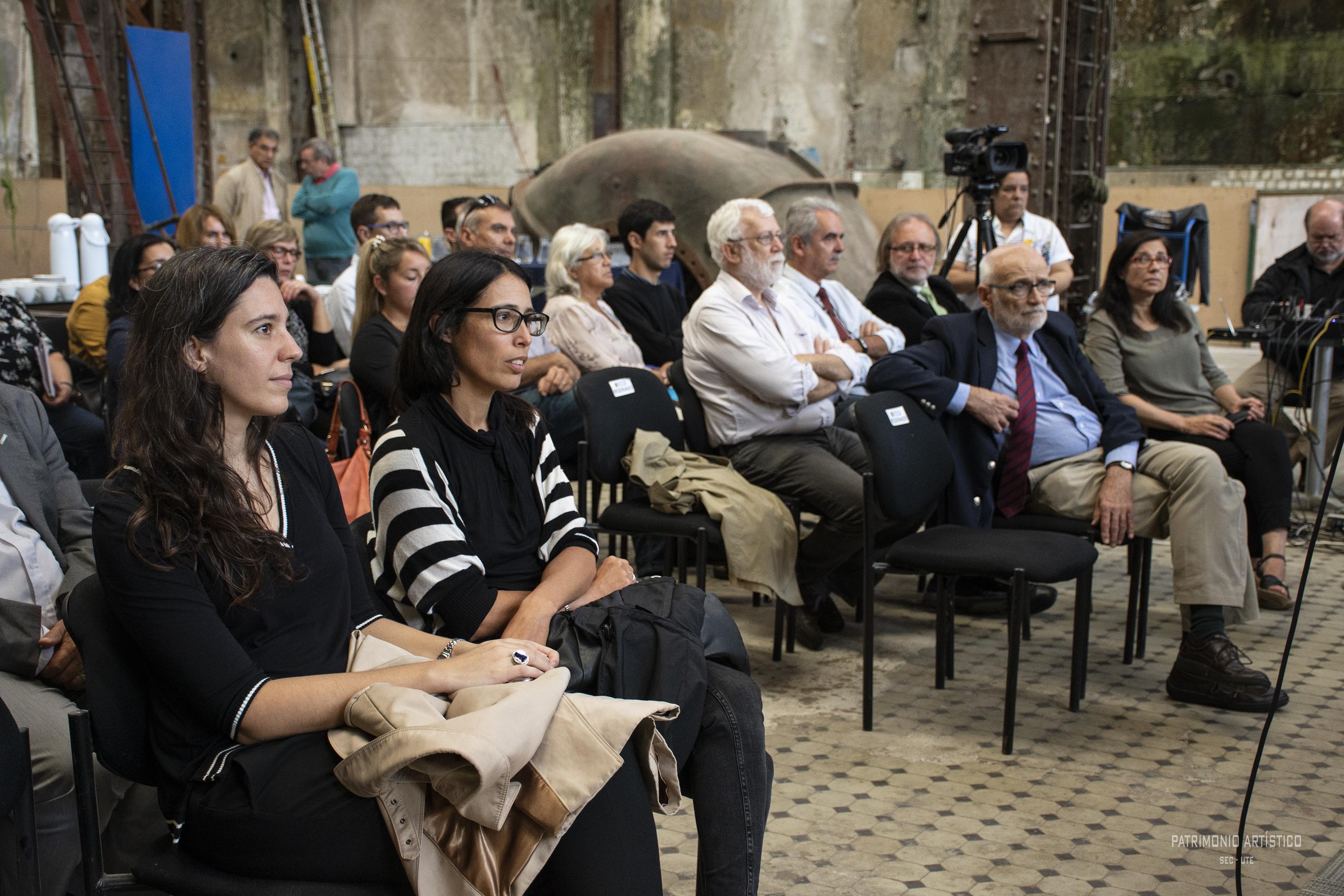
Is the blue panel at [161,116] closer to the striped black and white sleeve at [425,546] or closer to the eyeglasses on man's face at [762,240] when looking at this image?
the eyeglasses on man's face at [762,240]

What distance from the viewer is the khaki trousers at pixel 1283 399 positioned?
5633mm

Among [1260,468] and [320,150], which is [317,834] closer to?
[1260,468]

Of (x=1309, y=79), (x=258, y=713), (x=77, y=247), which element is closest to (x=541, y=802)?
(x=258, y=713)

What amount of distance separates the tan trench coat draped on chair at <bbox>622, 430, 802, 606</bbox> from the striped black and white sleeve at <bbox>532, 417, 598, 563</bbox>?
1.23 m

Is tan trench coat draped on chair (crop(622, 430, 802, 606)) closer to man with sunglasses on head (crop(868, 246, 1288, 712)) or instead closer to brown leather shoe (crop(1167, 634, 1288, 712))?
man with sunglasses on head (crop(868, 246, 1288, 712))

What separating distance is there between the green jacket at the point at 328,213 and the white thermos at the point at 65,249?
1542 mm

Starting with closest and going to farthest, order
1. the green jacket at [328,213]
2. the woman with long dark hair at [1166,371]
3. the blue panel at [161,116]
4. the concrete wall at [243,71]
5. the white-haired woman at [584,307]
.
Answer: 1. the woman with long dark hair at [1166,371]
2. the white-haired woman at [584,307]
3. the green jacket at [328,213]
4. the blue panel at [161,116]
5. the concrete wall at [243,71]

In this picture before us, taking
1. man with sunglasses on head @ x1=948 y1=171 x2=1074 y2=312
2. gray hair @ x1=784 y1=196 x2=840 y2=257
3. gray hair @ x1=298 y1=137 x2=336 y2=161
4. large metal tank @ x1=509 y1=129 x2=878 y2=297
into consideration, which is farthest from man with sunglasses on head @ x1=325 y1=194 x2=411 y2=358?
large metal tank @ x1=509 y1=129 x2=878 y2=297

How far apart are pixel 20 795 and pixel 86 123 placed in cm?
816

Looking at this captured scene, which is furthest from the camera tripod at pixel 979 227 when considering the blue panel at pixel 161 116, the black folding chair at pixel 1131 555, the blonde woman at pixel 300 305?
the blue panel at pixel 161 116

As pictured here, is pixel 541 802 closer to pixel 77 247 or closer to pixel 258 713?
pixel 258 713

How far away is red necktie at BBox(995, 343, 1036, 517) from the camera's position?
3910mm

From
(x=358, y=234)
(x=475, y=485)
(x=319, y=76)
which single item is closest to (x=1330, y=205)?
(x=358, y=234)

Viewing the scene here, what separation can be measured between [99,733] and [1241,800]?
2.60m
